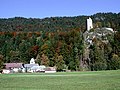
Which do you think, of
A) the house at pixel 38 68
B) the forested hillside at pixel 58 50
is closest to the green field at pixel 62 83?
the house at pixel 38 68

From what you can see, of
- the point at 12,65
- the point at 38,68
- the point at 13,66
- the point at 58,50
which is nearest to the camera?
the point at 38,68

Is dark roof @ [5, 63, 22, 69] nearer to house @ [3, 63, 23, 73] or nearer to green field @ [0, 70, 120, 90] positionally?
house @ [3, 63, 23, 73]

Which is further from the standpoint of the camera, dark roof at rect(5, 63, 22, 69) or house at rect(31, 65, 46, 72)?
dark roof at rect(5, 63, 22, 69)

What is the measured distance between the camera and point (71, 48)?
139500 millimetres

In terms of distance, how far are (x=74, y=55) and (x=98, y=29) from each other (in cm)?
4966

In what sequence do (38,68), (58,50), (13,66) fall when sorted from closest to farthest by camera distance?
(38,68)
(13,66)
(58,50)

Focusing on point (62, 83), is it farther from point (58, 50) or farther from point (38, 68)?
point (58, 50)

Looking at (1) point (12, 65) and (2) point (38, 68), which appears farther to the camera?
(1) point (12, 65)

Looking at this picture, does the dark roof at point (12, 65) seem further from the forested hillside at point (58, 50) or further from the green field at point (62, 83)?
the green field at point (62, 83)

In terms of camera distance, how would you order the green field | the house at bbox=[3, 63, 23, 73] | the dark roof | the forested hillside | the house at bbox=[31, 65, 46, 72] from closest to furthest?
the green field
the house at bbox=[31, 65, 46, 72]
the forested hillside
the house at bbox=[3, 63, 23, 73]
the dark roof

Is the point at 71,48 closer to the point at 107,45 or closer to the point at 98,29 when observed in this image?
the point at 107,45

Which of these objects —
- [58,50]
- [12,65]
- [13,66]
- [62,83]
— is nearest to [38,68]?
[12,65]

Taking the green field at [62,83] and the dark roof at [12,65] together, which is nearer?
the green field at [62,83]

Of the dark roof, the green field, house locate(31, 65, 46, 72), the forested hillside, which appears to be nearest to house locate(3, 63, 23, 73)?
the dark roof
